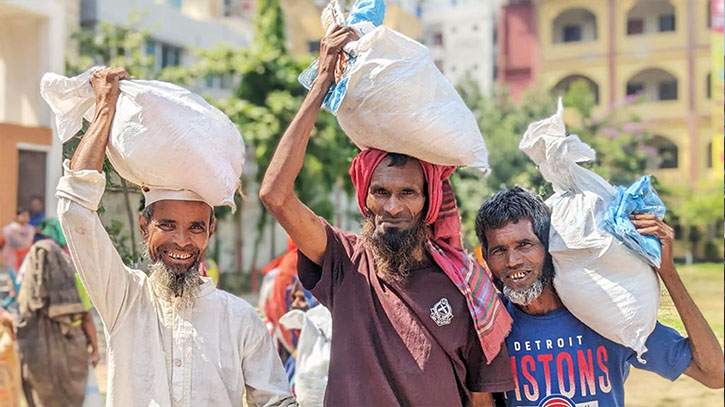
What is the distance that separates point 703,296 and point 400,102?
3.55 m

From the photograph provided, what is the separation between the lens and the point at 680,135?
26375 mm

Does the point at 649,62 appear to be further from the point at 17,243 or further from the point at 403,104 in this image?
the point at 403,104

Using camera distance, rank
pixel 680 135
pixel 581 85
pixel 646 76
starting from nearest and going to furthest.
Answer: pixel 581 85, pixel 680 135, pixel 646 76

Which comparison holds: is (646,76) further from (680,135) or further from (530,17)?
(530,17)

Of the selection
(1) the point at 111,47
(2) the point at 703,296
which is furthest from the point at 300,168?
(1) the point at 111,47

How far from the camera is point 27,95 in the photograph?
11.2 metres

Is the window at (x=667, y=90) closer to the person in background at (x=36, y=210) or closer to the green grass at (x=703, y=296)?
the green grass at (x=703, y=296)

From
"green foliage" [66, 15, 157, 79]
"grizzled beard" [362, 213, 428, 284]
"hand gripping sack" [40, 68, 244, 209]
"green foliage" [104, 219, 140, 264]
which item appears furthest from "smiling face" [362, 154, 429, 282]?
"green foliage" [66, 15, 157, 79]

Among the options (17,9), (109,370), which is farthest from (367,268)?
(17,9)

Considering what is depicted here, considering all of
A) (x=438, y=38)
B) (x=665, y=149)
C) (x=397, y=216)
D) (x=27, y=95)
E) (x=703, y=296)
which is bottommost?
(x=703, y=296)

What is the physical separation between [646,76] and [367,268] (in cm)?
2822

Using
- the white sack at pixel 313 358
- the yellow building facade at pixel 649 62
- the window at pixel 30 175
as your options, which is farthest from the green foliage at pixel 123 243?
the yellow building facade at pixel 649 62

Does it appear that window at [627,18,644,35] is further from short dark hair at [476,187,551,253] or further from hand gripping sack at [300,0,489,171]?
hand gripping sack at [300,0,489,171]

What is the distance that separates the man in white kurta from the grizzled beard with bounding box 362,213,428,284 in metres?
0.49
